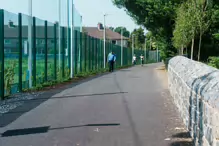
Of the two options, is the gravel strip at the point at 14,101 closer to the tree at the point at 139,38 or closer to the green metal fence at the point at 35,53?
the green metal fence at the point at 35,53

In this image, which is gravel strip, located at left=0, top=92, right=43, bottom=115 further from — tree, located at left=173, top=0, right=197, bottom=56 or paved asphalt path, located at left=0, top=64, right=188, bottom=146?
tree, located at left=173, top=0, right=197, bottom=56

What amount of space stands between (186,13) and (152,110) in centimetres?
1310

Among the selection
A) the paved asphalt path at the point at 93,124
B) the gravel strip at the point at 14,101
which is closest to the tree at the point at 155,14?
the gravel strip at the point at 14,101

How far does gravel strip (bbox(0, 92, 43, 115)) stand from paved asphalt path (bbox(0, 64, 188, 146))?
66 cm

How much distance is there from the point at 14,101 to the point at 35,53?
16.1 ft

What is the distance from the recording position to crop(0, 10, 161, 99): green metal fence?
14008 mm

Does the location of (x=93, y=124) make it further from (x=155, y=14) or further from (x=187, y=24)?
(x=155, y=14)

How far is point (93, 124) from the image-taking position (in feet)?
31.0

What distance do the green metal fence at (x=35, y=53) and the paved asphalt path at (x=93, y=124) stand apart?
1.80 m

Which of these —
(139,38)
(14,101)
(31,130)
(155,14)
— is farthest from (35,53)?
(139,38)

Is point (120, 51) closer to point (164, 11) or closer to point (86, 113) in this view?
point (164, 11)

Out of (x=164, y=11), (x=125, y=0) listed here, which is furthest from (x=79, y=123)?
(x=125, y=0)

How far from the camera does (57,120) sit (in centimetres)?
995

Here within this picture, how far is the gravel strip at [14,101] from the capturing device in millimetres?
11641
